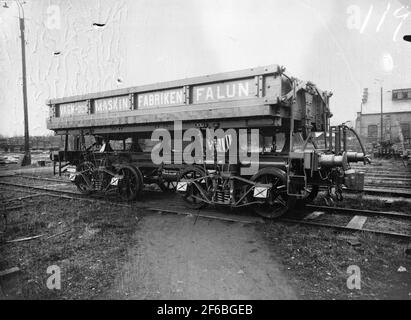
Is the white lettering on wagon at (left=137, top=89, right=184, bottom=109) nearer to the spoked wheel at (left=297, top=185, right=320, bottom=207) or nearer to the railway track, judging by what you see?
the railway track

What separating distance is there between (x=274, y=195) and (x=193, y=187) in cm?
173

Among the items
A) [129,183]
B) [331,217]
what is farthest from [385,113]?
[129,183]

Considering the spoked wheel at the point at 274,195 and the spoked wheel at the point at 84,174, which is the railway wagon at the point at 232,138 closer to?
the spoked wheel at the point at 274,195

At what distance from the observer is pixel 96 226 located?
17.1 ft

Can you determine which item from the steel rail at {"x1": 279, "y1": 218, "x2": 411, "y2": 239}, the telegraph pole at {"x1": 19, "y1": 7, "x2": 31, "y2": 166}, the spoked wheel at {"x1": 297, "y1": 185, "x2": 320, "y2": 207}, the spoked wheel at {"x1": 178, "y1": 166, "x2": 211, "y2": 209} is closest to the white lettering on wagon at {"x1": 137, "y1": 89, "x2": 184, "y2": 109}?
the spoked wheel at {"x1": 178, "y1": 166, "x2": 211, "y2": 209}

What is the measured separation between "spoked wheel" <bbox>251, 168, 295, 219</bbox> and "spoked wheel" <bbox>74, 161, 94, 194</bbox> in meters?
4.81

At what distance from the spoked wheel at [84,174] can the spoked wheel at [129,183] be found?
1.14m

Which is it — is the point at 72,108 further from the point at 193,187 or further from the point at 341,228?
the point at 341,228

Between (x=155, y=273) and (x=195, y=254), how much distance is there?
→ 2.46 feet

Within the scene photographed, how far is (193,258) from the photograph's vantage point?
3920 mm

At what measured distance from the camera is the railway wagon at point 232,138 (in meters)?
5.10

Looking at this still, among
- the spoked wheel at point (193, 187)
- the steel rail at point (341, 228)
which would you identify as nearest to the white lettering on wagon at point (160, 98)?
the spoked wheel at point (193, 187)

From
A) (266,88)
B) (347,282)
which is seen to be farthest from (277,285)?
(266,88)
